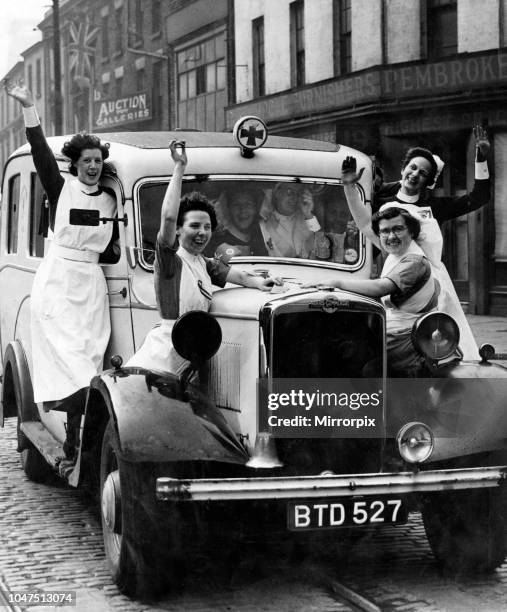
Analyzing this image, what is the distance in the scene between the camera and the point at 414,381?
514 centimetres

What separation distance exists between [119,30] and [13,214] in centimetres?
3105

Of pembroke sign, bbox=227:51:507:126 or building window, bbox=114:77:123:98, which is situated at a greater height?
building window, bbox=114:77:123:98

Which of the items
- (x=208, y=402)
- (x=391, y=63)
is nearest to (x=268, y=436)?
(x=208, y=402)

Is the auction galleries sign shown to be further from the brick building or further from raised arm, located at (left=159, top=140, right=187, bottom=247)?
raised arm, located at (left=159, top=140, right=187, bottom=247)

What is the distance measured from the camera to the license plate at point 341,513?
4.59m

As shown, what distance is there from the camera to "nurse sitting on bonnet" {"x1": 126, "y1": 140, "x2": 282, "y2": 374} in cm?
527

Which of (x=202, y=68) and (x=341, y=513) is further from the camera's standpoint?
(x=202, y=68)

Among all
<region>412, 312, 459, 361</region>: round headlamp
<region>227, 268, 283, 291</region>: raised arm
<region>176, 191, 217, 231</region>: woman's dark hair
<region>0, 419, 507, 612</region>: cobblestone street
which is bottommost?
<region>0, 419, 507, 612</region>: cobblestone street

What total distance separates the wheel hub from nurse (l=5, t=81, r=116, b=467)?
42.1 inches

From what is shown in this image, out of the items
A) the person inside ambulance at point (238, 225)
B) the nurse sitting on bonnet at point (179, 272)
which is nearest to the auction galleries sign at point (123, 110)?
the person inside ambulance at point (238, 225)

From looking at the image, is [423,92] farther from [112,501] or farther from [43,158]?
[112,501]

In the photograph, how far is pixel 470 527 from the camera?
5.15 m

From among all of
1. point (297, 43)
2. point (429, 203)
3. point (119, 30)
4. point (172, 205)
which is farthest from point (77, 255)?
point (119, 30)

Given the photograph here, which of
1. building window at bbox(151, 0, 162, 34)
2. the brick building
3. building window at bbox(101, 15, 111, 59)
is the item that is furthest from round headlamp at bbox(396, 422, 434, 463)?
building window at bbox(101, 15, 111, 59)
